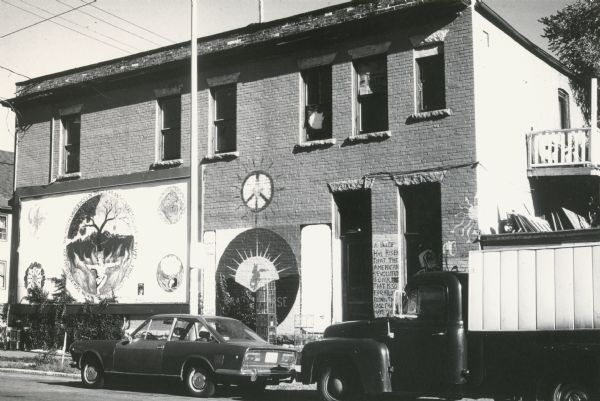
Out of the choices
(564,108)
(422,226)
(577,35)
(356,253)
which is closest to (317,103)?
(356,253)

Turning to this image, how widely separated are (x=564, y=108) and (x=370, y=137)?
8.03 meters

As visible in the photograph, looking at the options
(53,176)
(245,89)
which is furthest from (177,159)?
(53,176)

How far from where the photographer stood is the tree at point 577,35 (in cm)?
2745

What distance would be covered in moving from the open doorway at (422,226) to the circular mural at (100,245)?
9.02 meters

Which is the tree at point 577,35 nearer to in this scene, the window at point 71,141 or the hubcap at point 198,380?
the window at point 71,141

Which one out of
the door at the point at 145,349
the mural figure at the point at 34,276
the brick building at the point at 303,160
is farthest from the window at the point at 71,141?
the door at the point at 145,349

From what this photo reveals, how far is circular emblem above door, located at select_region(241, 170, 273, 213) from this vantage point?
66.3 feet

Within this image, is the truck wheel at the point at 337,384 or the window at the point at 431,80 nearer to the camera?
the truck wheel at the point at 337,384

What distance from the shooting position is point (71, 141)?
82.4 feet

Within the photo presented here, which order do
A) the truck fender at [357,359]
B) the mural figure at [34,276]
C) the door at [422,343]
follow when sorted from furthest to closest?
1. the mural figure at [34,276]
2. the truck fender at [357,359]
3. the door at [422,343]

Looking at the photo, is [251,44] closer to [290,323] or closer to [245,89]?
[245,89]

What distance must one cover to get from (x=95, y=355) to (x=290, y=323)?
20.5 feet

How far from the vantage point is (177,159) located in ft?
72.2

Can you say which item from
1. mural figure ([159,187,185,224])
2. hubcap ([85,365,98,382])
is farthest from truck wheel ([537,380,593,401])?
mural figure ([159,187,185,224])
